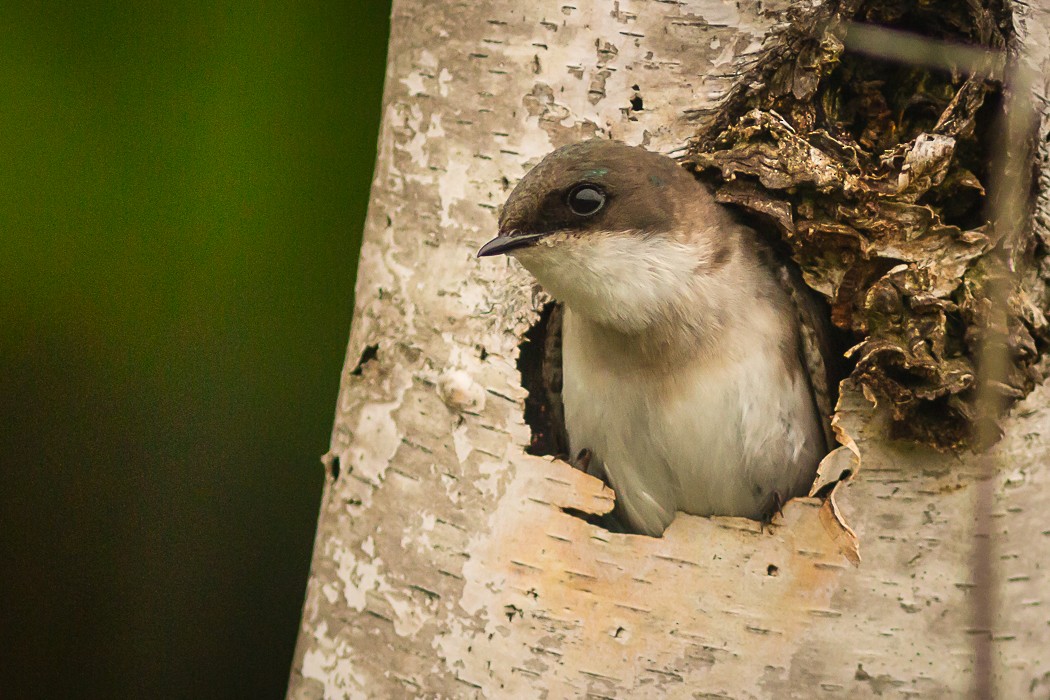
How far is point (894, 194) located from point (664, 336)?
1.16ft

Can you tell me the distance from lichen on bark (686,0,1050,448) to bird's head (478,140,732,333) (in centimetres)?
7

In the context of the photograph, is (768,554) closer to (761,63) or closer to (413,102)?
(761,63)

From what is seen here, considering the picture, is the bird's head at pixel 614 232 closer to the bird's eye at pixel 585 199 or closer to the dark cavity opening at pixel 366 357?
the bird's eye at pixel 585 199

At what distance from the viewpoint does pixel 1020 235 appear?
1.14 m

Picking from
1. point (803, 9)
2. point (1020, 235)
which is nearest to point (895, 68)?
point (803, 9)

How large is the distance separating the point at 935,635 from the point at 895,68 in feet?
2.24

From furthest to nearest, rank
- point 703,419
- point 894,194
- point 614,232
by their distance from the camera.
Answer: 1. point 703,419
2. point 614,232
3. point 894,194

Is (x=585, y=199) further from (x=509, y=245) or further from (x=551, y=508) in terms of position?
(x=551, y=508)

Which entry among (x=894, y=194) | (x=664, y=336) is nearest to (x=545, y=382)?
(x=664, y=336)

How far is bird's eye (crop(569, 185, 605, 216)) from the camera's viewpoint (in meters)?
1.20

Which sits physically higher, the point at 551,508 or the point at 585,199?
the point at 585,199

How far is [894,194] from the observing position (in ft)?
3.76

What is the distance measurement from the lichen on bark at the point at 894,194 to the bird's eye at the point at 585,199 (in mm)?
122

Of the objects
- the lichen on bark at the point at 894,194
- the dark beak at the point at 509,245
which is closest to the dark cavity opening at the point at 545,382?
the dark beak at the point at 509,245
